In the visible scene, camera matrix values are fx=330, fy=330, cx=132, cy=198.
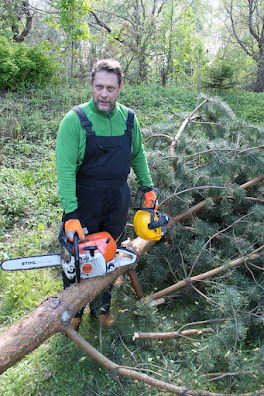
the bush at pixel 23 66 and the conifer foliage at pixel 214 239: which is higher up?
the bush at pixel 23 66

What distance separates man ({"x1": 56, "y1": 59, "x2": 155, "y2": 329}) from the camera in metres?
2.06

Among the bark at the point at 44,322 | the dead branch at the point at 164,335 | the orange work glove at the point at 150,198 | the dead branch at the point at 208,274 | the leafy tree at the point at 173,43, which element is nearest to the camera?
the bark at the point at 44,322

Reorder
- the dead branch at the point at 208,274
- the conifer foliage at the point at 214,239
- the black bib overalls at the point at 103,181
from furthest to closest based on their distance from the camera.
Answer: the dead branch at the point at 208,274 < the conifer foliage at the point at 214,239 < the black bib overalls at the point at 103,181

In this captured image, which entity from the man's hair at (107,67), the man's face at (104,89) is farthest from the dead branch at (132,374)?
the man's hair at (107,67)

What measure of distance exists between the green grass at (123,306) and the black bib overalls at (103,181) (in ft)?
1.32

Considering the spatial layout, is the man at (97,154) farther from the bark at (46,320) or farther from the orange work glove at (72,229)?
the bark at (46,320)

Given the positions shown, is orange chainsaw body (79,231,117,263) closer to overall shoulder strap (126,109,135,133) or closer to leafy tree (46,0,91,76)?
overall shoulder strap (126,109,135,133)

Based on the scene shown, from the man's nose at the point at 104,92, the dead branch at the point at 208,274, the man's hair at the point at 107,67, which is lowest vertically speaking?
the dead branch at the point at 208,274

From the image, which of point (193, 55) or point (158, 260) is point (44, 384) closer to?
point (158, 260)

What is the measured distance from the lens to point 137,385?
216cm

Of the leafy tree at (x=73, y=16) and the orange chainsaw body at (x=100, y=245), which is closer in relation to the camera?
the orange chainsaw body at (x=100, y=245)

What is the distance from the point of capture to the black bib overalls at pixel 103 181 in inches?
83.7

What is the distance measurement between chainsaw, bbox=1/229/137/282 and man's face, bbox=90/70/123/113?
84 cm

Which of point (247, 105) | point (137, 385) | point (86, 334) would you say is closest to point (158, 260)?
point (86, 334)
